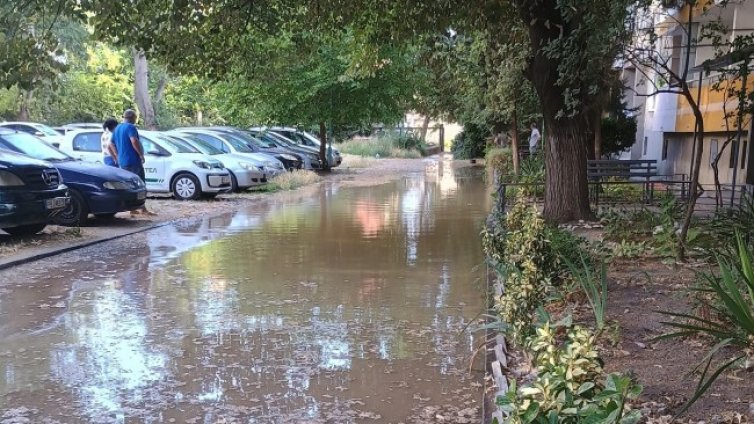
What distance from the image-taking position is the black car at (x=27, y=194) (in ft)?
29.6

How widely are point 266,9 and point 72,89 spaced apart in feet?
103

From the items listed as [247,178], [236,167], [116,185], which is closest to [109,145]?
[116,185]

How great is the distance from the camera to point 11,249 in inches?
362

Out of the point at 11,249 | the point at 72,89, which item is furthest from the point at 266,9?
the point at 72,89

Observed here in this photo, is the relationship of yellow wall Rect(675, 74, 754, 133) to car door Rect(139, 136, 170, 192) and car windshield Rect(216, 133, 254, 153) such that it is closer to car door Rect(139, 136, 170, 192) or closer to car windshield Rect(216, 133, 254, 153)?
car door Rect(139, 136, 170, 192)

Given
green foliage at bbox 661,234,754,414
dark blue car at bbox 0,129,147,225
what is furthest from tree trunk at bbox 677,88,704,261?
dark blue car at bbox 0,129,147,225

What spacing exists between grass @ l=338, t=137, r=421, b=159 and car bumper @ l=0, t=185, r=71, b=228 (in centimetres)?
3184

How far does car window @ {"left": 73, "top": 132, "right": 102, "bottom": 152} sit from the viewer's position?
51.4 ft

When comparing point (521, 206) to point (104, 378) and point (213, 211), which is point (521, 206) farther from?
point (213, 211)

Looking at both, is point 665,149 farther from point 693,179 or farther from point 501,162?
point 693,179

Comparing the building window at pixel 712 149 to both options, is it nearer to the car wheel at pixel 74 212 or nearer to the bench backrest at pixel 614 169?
the bench backrest at pixel 614 169

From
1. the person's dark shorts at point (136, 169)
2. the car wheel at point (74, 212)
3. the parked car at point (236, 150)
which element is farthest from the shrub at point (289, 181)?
the car wheel at point (74, 212)

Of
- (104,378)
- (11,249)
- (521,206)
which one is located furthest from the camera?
(11,249)

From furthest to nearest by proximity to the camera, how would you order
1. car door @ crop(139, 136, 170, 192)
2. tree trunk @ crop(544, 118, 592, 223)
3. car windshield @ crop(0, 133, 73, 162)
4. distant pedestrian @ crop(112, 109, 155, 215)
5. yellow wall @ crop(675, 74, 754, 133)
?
yellow wall @ crop(675, 74, 754, 133) < car door @ crop(139, 136, 170, 192) < distant pedestrian @ crop(112, 109, 155, 215) < car windshield @ crop(0, 133, 73, 162) < tree trunk @ crop(544, 118, 592, 223)
